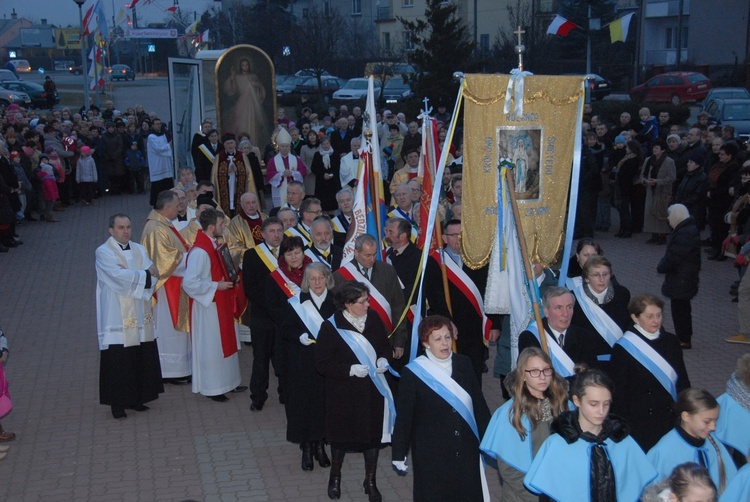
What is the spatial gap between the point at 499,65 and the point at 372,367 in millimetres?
32108

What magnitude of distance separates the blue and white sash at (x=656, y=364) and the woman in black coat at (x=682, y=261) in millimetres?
4310

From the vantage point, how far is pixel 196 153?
16.7m

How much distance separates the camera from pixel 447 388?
5.54 meters

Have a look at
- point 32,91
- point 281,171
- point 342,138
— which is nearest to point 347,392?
point 281,171

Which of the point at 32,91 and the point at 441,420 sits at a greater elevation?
the point at 32,91

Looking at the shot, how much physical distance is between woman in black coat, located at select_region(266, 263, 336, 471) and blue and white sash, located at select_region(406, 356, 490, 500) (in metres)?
1.66

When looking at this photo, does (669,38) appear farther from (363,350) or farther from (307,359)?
(363,350)

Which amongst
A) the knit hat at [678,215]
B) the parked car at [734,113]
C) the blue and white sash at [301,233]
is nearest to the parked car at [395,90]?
the parked car at [734,113]

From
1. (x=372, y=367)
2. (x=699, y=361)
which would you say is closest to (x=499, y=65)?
(x=699, y=361)

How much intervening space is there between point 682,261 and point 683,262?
2 centimetres

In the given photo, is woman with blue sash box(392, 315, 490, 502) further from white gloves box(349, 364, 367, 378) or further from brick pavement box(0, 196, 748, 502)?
brick pavement box(0, 196, 748, 502)

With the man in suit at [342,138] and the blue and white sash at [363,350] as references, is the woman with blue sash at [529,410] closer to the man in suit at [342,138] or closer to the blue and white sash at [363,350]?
the blue and white sash at [363,350]

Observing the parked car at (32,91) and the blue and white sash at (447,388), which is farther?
the parked car at (32,91)

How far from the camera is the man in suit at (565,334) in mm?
6234
